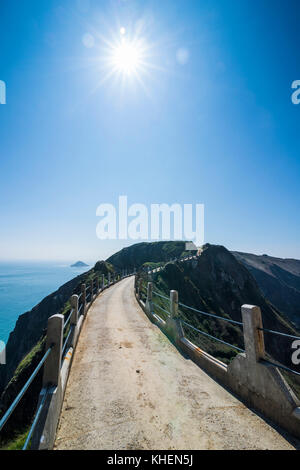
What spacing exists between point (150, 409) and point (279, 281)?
142 meters

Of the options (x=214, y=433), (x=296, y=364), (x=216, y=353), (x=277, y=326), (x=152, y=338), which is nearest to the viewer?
(x=214, y=433)

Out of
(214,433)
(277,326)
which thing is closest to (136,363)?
(214,433)

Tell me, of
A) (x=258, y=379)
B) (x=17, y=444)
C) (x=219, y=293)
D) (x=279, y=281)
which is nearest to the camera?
(x=258, y=379)

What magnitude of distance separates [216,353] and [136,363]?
2195 cm

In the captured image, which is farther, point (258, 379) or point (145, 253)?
point (145, 253)

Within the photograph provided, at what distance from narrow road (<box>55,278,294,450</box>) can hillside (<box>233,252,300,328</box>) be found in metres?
110

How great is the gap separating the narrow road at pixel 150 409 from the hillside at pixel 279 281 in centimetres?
11027

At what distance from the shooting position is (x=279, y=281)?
120188 mm

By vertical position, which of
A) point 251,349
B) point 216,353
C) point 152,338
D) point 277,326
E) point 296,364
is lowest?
point 296,364

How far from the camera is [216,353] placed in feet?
76.5

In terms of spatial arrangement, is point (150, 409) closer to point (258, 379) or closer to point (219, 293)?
point (258, 379)

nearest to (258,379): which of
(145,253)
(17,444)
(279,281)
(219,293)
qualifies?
(17,444)

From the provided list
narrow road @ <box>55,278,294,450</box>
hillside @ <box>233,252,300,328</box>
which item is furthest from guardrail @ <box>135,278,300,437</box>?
hillside @ <box>233,252,300,328</box>
